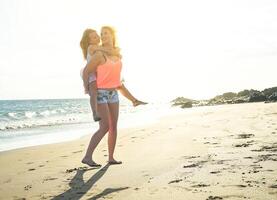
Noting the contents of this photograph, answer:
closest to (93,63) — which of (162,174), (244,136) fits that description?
(162,174)

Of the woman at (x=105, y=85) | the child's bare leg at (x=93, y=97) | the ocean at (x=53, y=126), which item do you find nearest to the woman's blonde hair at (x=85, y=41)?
the woman at (x=105, y=85)

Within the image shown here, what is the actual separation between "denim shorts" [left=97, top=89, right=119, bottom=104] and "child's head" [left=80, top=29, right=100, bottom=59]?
0.62 m

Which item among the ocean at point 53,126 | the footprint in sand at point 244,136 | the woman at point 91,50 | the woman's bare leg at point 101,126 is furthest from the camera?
the ocean at point 53,126

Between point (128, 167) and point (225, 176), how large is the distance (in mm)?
1549

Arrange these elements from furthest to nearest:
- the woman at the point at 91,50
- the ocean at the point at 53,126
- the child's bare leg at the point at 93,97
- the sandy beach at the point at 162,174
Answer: the ocean at the point at 53,126 → the woman at the point at 91,50 → the child's bare leg at the point at 93,97 → the sandy beach at the point at 162,174

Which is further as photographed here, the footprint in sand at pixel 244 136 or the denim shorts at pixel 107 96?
the footprint in sand at pixel 244 136

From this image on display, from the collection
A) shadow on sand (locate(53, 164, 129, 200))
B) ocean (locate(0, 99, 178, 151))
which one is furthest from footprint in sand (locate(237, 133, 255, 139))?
ocean (locate(0, 99, 178, 151))

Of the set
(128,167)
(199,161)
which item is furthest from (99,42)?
(199,161)

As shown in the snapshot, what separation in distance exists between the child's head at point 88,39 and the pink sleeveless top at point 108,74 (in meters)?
0.34

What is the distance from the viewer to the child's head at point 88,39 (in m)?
5.71

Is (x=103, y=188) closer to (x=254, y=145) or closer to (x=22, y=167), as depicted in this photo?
(x=22, y=167)

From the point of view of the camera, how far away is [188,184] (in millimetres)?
4008

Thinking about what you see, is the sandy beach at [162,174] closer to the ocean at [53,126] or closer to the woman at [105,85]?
the woman at [105,85]

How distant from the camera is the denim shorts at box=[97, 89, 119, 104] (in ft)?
18.7
